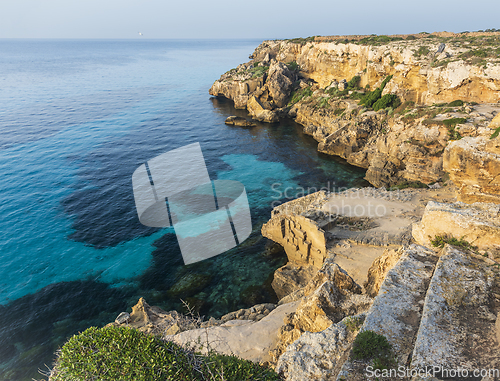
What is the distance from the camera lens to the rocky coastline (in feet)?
28.3

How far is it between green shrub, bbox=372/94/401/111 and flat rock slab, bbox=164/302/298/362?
41163 millimetres

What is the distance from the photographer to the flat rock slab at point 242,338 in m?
13.1

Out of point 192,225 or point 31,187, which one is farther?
point 31,187

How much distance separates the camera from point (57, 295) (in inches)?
899

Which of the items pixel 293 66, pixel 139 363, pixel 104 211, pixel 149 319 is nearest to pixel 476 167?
pixel 149 319

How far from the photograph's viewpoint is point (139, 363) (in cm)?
902

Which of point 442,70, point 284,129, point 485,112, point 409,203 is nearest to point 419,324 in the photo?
point 409,203

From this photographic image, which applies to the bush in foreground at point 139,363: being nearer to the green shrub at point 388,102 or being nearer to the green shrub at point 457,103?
the green shrub at point 457,103

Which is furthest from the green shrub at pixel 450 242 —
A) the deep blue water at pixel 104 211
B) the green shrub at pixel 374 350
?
the deep blue water at pixel 104 211

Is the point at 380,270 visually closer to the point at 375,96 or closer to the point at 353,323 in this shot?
the point at 353,323

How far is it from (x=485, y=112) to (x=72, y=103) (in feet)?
273

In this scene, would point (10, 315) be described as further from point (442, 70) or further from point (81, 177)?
point (442, 70)

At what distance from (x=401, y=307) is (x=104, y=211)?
104 feet

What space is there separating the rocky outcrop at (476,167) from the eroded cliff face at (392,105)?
2.50 ft
